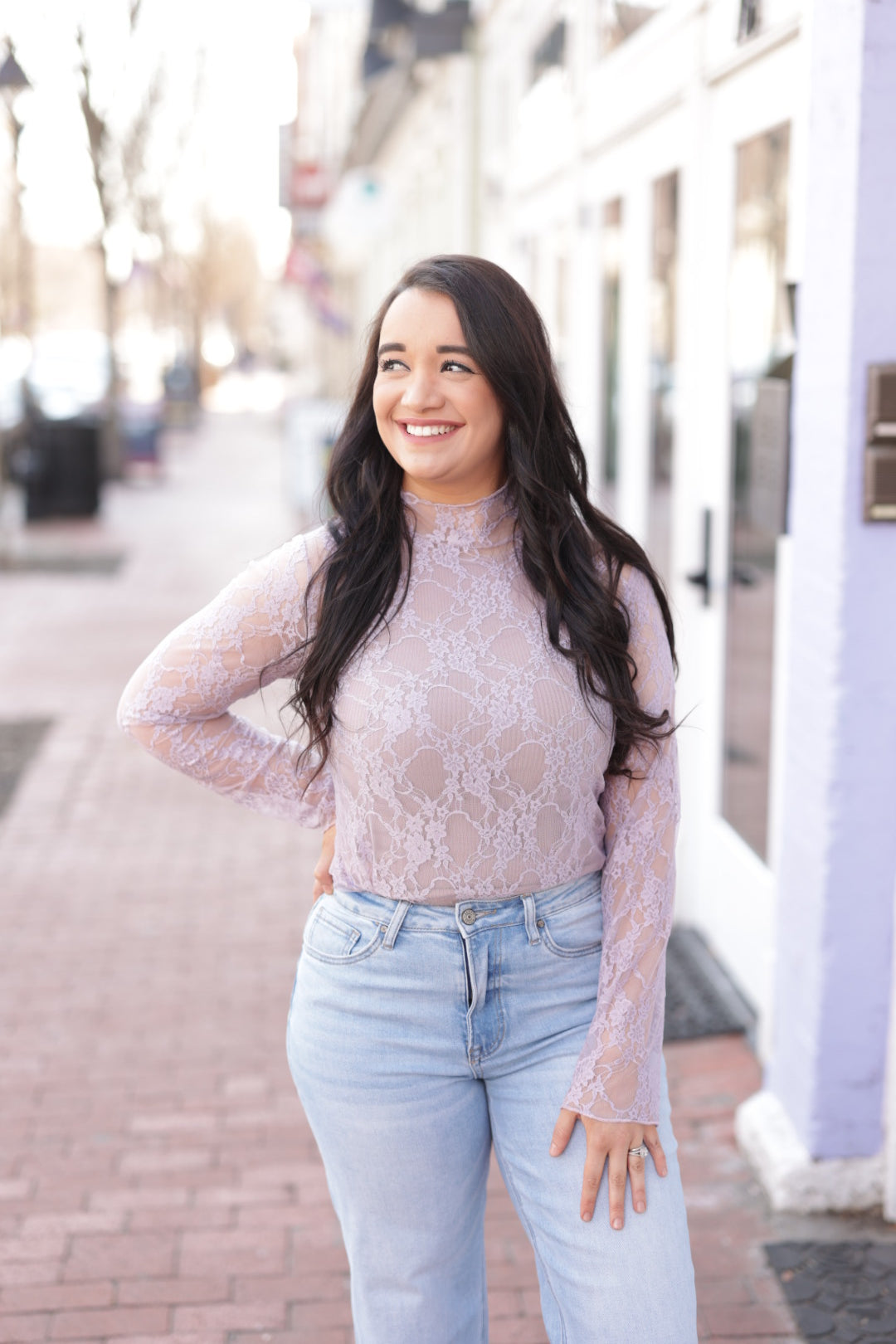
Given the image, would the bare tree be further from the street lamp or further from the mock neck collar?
the mock neck collar

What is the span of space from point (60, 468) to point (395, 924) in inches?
626

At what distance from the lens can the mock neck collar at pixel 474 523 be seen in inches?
83.9

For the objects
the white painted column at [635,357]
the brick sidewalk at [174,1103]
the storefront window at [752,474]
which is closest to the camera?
the brick sidewalk at [174,1103]

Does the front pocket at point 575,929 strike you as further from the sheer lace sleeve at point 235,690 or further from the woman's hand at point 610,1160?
the sheer lace sleeve at point 235,690

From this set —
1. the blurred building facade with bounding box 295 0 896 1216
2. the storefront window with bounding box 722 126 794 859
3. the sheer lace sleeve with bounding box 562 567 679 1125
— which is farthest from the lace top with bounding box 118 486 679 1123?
the storefront window with bounding box 722 126 794 859

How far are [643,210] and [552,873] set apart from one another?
13.2 feet

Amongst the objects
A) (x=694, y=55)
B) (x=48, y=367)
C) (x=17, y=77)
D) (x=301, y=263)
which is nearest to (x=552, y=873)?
(x=694, y=55)

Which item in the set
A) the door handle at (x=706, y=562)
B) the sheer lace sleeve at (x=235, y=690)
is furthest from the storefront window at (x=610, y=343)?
the sheer lace sleeve at (x=235, y=690)

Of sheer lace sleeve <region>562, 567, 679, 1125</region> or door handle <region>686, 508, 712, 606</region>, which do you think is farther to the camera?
door handle <region>686, 508, 712, 606</region>

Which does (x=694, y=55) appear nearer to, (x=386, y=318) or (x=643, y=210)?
(x=643, y=210)

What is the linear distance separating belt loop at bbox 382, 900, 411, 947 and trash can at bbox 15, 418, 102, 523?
15.6 meters

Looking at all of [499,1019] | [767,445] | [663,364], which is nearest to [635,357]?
[663,364]

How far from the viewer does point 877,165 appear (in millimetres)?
2924

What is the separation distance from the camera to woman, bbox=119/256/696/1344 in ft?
6.64
